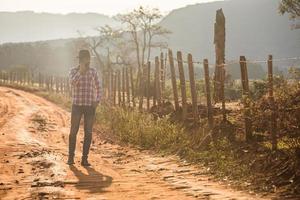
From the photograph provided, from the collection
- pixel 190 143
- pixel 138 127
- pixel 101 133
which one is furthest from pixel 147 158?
pixel 101 133

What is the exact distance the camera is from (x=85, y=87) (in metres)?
8.60

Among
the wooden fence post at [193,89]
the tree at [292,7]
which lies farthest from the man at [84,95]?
the tree at [292,7]

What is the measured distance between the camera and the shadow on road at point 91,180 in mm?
6664

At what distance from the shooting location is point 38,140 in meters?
11.9

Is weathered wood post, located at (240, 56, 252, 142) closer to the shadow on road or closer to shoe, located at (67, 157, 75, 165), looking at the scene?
the shadow on road

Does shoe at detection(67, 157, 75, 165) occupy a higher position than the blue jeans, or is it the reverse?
the blue jeans

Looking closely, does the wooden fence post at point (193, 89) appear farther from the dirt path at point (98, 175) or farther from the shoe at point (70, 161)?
the shoe at point (70, 161)

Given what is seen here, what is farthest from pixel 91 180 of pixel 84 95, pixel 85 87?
pixel 85 87

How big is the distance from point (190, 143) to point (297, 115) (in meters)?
2.99

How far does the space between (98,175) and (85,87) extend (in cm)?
178

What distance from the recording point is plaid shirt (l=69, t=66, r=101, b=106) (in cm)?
857

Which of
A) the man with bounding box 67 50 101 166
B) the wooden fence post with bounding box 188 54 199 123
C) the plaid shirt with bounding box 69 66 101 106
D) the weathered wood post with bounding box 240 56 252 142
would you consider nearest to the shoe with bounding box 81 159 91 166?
the man with bounding box 67 50 101 166

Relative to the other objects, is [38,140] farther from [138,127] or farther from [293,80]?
[293,80]

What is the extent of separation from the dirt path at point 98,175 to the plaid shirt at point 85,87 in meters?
1.22
